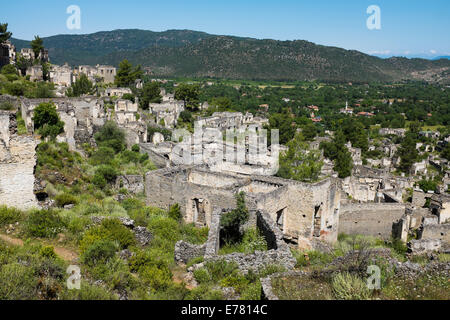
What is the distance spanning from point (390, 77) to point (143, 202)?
184m

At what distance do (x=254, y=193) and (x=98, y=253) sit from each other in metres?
5.78

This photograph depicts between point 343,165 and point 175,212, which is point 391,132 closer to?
point 343,165

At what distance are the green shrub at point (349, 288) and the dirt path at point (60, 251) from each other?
16.4ft

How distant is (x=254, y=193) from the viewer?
1202 centimetres

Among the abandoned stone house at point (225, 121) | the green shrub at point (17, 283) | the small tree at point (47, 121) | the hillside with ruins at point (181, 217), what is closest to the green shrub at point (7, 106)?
the hillside with ruins at point (181, 217)

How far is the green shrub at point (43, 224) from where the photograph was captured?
8438mm

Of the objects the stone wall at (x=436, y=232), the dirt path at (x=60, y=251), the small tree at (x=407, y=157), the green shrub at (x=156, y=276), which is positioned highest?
the dirt path at (x=60, y=251)

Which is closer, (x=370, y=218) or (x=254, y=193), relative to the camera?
(x=254, y=193)

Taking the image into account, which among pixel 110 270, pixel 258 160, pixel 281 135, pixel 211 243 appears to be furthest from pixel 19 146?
pixel 281 135

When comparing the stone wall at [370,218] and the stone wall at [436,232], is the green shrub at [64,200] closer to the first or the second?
the stone wall at [370,218]

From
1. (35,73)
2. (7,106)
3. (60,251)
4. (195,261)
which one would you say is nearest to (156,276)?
(195,261)

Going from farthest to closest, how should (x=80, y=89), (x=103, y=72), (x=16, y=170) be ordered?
(x=103, y=72) → (x=80, y=89) → (x=16, y=170)

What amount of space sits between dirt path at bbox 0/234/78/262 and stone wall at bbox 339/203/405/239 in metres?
12.1

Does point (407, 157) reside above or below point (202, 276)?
below
